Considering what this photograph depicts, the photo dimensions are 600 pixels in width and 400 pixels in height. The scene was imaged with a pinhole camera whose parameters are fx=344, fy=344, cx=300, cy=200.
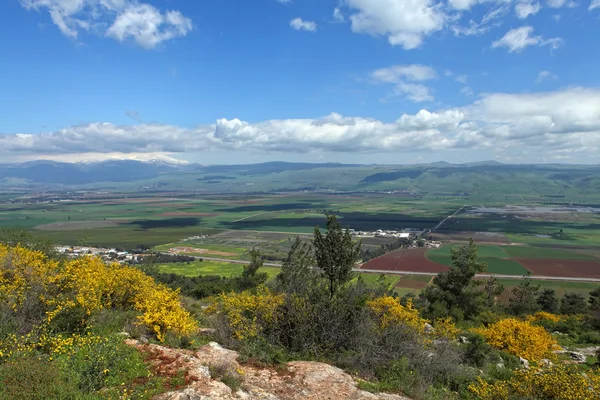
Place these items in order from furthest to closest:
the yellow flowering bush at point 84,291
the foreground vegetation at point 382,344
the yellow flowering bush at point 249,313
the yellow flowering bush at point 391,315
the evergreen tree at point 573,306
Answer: the evergreen tree at point 573,306 < the yellow flowering bush at point 391,315 < the yellow flowering bush at point 249,313 < the yellow flowering bush at point 84,291 < the foreground vegetation at point 382,344

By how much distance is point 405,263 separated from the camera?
294ft

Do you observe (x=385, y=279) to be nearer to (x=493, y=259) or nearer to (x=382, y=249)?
(x=382, y=249)

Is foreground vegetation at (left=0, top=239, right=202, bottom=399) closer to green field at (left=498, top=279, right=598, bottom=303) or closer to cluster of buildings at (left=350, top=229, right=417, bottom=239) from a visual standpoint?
green field at (left=498, top=279, right=598, bottom=303)

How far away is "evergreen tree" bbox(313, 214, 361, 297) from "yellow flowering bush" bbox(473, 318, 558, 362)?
28.0 ft

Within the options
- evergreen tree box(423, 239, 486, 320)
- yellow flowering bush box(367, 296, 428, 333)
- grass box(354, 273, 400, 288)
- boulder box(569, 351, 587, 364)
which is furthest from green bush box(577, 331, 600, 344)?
grass box(354, 273, 400, 288)

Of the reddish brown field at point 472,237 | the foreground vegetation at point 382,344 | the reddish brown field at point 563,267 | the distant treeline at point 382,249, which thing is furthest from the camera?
the reddish brown field at point 472,237

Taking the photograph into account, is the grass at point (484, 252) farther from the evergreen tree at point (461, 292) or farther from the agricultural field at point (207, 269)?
the evergreen tree at point (461, 292)

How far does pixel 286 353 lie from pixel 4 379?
29.8 feet

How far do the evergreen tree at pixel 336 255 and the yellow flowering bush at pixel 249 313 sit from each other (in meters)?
3.38

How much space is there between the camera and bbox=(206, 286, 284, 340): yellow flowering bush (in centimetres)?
1477

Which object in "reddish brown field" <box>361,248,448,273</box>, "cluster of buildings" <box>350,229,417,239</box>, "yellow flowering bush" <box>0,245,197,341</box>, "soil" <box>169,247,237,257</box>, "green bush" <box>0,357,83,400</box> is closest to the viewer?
"green bush" <box>0,357,83,400</box>

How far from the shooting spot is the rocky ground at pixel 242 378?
9.83 m

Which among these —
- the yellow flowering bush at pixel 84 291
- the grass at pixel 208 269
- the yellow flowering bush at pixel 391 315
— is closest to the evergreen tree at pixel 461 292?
the yellow flowering bush at pixel 391 315

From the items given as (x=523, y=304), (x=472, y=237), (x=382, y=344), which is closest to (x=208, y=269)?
(x=523, y=304)
